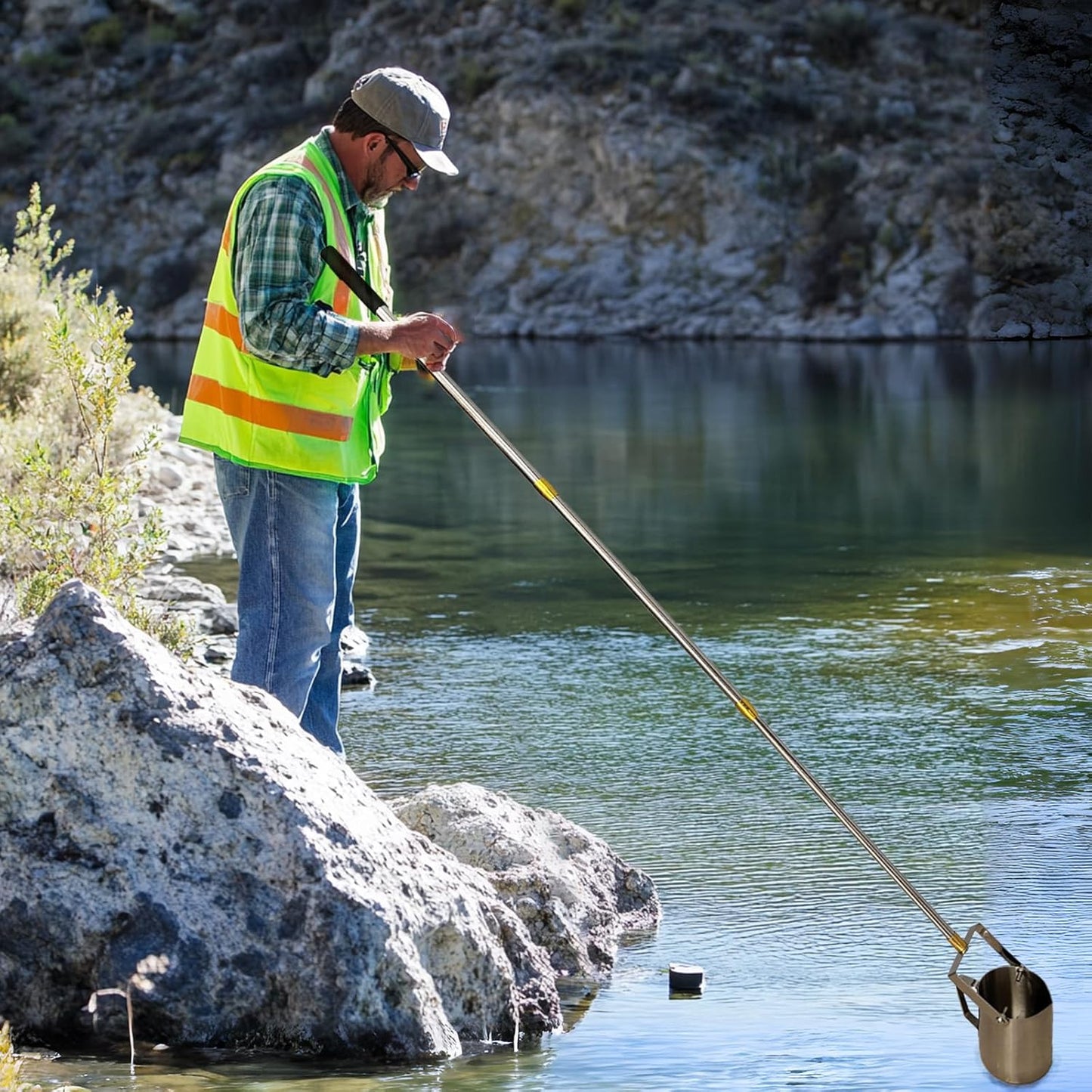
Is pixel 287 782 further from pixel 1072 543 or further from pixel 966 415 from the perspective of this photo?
pixel 966 415

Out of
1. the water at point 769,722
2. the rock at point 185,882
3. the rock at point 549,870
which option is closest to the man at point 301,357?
the rock at point 549,870

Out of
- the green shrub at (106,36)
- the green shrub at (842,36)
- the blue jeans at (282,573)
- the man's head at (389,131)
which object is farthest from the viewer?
the green shrub at (106,36)

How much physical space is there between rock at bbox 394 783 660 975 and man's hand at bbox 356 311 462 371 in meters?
1.04

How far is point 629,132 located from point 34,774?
120 ft

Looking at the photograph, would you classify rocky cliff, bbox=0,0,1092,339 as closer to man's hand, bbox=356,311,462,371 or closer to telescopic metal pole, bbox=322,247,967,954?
telescopic metal pole, bbox=322,247,967,954

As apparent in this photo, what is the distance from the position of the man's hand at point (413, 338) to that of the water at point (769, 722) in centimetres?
139

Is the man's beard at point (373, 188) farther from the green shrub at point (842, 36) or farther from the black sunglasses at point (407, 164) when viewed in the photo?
the green shrub at point (842, 36)

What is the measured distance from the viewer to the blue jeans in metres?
4.47

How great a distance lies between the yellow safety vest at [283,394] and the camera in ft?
14.5

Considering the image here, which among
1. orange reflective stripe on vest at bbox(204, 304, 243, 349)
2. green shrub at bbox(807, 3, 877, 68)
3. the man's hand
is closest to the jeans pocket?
orange reflective stripe on vest at bbox(204, 304, 243, 349)

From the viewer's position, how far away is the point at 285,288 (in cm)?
431

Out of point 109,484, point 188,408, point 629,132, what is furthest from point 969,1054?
point 629,132

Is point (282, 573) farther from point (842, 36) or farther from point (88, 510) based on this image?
point (842, 36)

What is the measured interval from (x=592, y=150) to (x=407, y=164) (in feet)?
117
